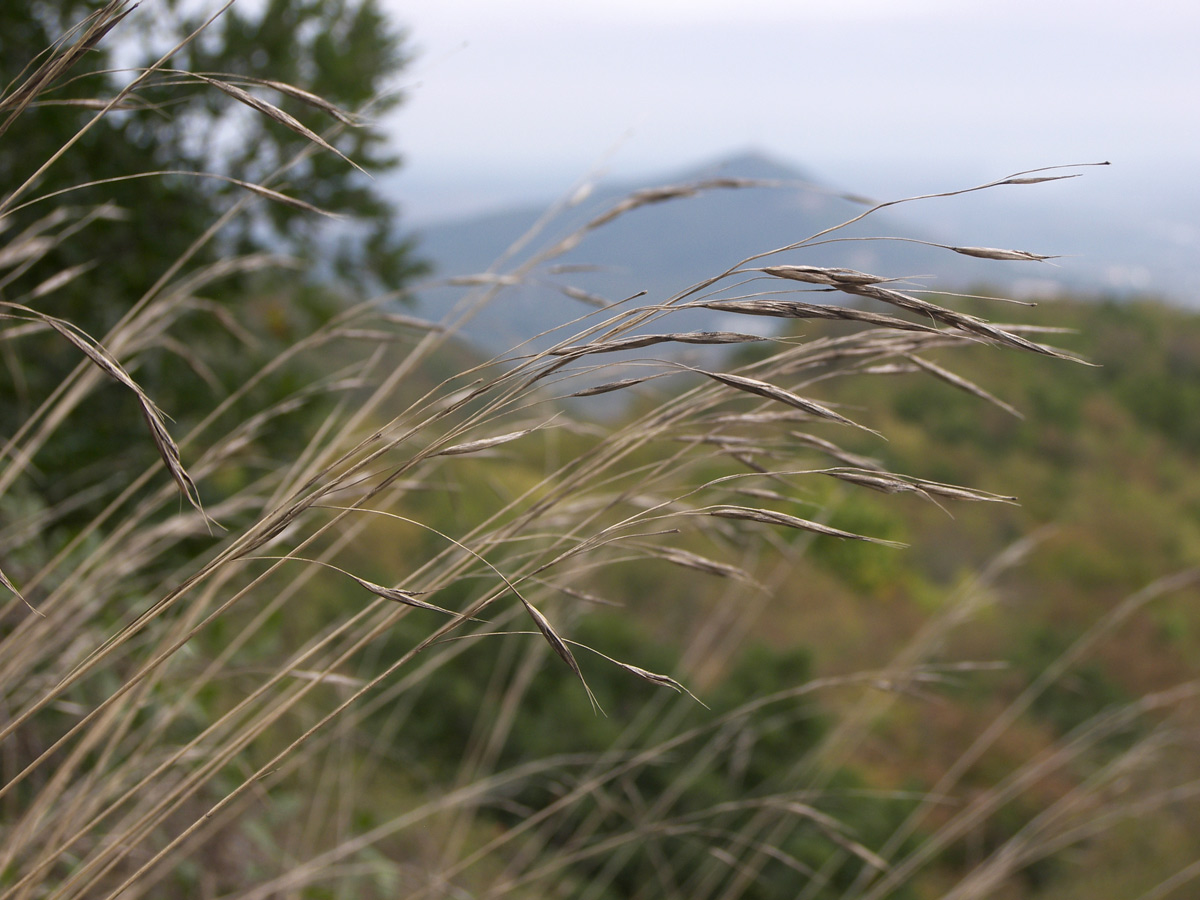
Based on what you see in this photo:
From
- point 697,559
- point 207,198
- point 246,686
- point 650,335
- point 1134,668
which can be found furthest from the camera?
point 1134,668

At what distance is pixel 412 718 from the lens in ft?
22.0

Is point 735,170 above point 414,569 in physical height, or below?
below

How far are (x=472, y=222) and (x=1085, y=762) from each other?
4552 centimetres

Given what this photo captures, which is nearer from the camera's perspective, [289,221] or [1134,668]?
[289,221]

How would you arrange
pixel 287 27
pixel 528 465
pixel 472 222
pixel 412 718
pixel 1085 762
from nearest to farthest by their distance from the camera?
pixel 287 27, pixel 412 718, pixel 1085 762, pixel 528 465, pixel 472 222

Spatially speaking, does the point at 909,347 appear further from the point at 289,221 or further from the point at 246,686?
the point at 289,221

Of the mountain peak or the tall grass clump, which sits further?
the mountain peak

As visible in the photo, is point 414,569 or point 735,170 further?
point 735,170

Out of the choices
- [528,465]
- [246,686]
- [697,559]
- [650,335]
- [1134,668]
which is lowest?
[1134,668]

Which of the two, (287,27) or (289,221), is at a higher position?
(287,27)

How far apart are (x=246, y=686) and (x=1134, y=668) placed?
41.1 feet

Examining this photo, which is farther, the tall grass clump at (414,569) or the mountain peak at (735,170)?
the mountain peak at (735,170)

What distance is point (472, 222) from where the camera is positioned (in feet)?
159

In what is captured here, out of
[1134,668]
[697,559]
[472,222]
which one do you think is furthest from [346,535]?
[472,222]
